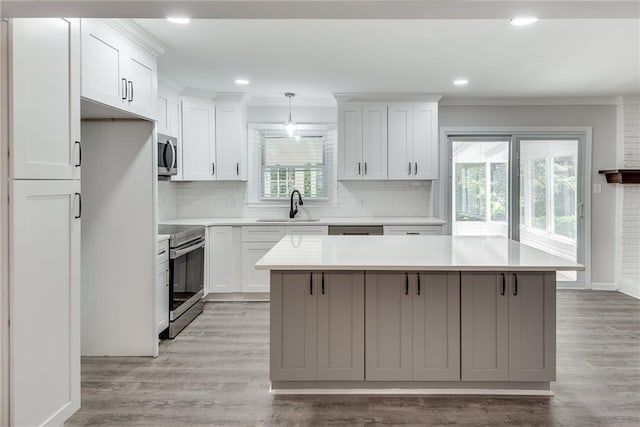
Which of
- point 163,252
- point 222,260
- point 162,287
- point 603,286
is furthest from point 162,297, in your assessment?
point 603,286

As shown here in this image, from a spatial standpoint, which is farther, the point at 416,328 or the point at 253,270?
the point at 253,270

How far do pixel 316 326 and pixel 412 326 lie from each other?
585 millimetres

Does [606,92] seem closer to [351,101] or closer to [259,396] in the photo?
[351,101]

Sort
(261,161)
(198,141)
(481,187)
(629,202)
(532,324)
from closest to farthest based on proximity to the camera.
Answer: (532,324)
(198,141)
(629,202)
(481,187)
(261,161)

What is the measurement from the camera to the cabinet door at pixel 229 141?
535 cm

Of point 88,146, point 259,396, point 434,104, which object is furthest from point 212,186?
point 259,396

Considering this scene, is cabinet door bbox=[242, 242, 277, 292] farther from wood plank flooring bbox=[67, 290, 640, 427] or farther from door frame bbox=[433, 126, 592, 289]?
door frame bbox=[433, 126, 592, 289]

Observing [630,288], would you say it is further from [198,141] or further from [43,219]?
[43,219]

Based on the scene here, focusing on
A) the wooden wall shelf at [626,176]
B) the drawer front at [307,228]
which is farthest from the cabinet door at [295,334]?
the wooden wall shelf at [626,176]

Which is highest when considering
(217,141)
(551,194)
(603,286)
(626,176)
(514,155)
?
(217,141)

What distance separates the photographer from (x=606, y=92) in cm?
534

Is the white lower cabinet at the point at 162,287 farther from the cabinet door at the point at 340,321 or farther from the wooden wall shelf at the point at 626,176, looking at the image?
the wooden wall shelf at the point at 626,176

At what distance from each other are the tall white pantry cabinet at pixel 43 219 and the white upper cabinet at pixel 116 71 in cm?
20

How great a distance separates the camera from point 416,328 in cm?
275
